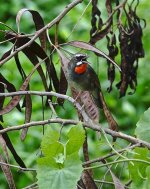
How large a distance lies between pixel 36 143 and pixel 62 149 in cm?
229

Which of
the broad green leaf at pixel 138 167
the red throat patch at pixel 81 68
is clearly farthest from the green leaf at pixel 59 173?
the red throat patch at pixel 81 68

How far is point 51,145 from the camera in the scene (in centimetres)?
133

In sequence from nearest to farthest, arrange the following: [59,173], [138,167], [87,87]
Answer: [59,173]
[138,167]
[87,87]

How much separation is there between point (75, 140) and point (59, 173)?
0.23ft

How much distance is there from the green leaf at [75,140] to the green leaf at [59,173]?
0.05ft

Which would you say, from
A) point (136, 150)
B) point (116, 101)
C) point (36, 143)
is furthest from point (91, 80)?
point (116, 101)

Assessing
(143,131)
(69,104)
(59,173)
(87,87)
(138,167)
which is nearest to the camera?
(59,173)

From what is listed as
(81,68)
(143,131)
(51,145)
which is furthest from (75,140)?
(81,68)

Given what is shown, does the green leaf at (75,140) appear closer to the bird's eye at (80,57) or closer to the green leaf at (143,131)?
the green leaf at (143,131)

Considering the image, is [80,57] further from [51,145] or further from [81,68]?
[51,145]

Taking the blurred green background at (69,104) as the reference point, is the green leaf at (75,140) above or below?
above

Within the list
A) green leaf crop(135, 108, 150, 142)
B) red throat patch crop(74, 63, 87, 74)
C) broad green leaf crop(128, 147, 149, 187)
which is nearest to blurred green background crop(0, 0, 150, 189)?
red throat patch crop(74, 63, 87, 74)

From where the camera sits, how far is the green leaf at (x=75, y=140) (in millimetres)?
1332

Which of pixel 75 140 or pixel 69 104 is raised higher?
pixel 75 140
